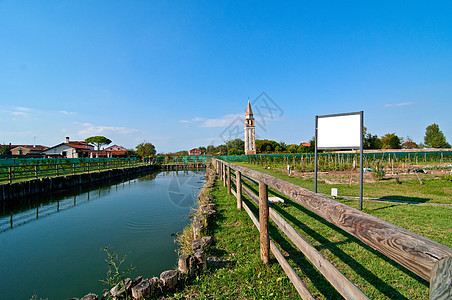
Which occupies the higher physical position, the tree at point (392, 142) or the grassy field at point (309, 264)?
the tree at point (392, 142)

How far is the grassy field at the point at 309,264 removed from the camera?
243 cm

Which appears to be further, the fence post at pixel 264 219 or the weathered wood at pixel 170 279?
the fence post at pixel 264 219

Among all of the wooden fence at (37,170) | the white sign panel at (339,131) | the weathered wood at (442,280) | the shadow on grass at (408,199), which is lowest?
the shadow on grass at (408,199)

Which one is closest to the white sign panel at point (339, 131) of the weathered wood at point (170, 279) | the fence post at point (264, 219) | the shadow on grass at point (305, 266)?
the shadow on grass at point (305, 266)

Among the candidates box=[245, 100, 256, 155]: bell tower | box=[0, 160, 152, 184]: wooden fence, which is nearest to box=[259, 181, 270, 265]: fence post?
box=[0, 160, 152, 184]: wooden fence

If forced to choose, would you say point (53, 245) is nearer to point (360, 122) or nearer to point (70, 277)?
point (70, 277)

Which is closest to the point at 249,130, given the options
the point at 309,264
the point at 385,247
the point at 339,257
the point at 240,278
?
the point at 339,257

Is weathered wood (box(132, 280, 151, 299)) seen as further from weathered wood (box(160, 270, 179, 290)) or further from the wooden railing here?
the wooden railing

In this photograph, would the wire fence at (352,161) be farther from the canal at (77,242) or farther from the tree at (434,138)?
the tree at (434,138)

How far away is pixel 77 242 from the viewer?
5176 millimetres

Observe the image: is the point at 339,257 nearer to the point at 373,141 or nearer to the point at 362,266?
the point at 362,266

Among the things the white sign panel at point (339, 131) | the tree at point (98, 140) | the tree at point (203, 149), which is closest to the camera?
the white sign panel at point (339, 131)

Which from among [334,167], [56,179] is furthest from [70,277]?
[334,167]

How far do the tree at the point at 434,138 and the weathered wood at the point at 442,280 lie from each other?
70.9 meters
